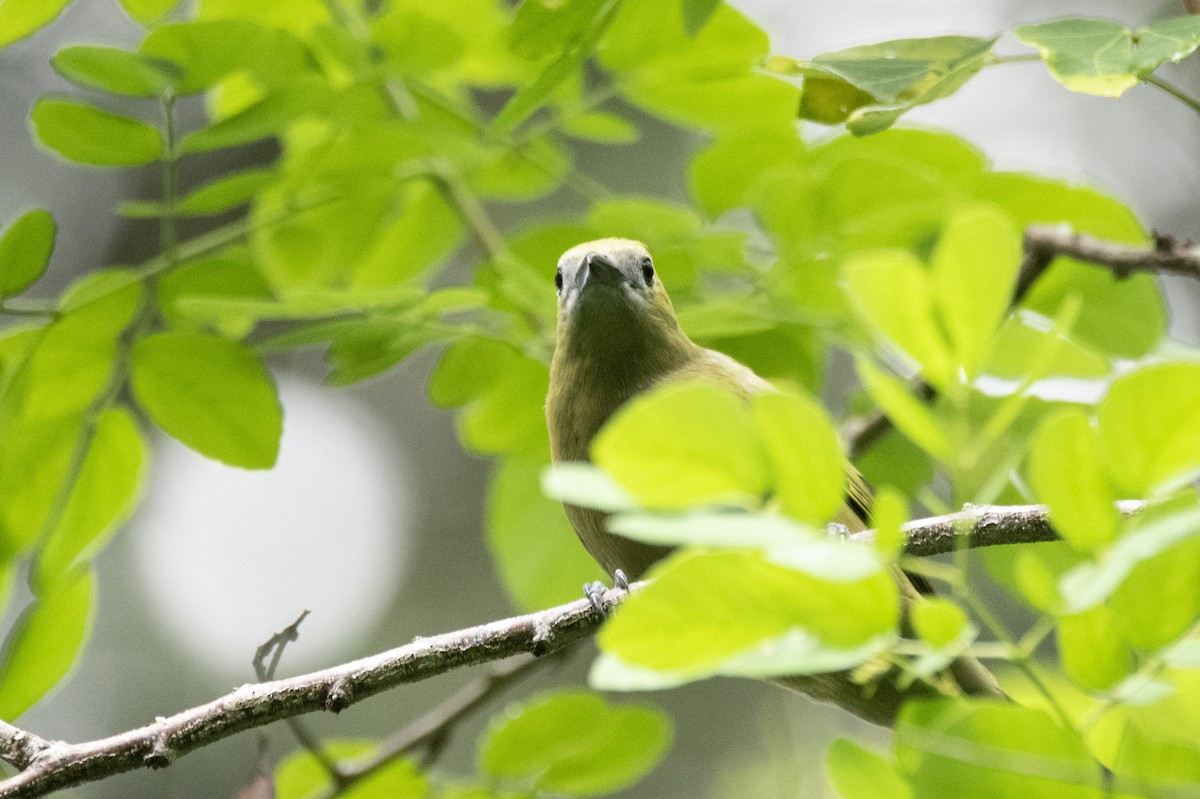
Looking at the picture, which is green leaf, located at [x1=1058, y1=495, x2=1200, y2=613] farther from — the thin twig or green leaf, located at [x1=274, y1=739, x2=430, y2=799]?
green leaf, located at [x1=274, y1=739, x2=430, y2=799]

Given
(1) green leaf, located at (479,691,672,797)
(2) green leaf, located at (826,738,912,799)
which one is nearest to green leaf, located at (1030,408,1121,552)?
(2) green leaf, located at (826,738,912,799)

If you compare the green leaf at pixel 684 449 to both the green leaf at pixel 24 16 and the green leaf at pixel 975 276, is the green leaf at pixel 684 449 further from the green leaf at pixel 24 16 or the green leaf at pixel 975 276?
→ the green leaf at pixel 24 16

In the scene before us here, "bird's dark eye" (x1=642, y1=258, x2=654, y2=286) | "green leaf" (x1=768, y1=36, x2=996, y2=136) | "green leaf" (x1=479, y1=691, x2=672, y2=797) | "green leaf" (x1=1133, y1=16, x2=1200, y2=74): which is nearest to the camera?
"green leaf" (x1=1133, y1=16, x2=1200, y2=74)

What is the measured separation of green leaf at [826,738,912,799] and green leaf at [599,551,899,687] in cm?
37

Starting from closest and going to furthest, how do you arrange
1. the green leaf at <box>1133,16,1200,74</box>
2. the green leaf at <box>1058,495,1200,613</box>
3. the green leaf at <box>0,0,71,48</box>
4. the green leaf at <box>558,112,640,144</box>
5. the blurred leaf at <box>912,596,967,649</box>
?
the green leaf at <box>1058,495,1200,613</box> < the blurred leaf at <box>912,596,967,649</box> < the green leaf at <box>1133,16,1200,74</box> < the green leaf at <box>0,0,71,48</box> < the green leaf at <box>558,112,640,144</box>

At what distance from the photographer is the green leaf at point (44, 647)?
3.07 meters

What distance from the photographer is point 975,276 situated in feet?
5.03

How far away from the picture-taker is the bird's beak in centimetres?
406

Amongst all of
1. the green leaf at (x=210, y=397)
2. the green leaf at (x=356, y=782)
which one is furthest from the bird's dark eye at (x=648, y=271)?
the green leaf at (x=356, y=782)

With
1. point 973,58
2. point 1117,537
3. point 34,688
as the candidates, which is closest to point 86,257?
point 34,688

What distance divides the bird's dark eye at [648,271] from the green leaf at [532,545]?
82 centimetres

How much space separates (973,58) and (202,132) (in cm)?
215

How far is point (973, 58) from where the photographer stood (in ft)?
7.64

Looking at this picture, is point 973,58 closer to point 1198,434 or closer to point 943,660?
point 1198,434
